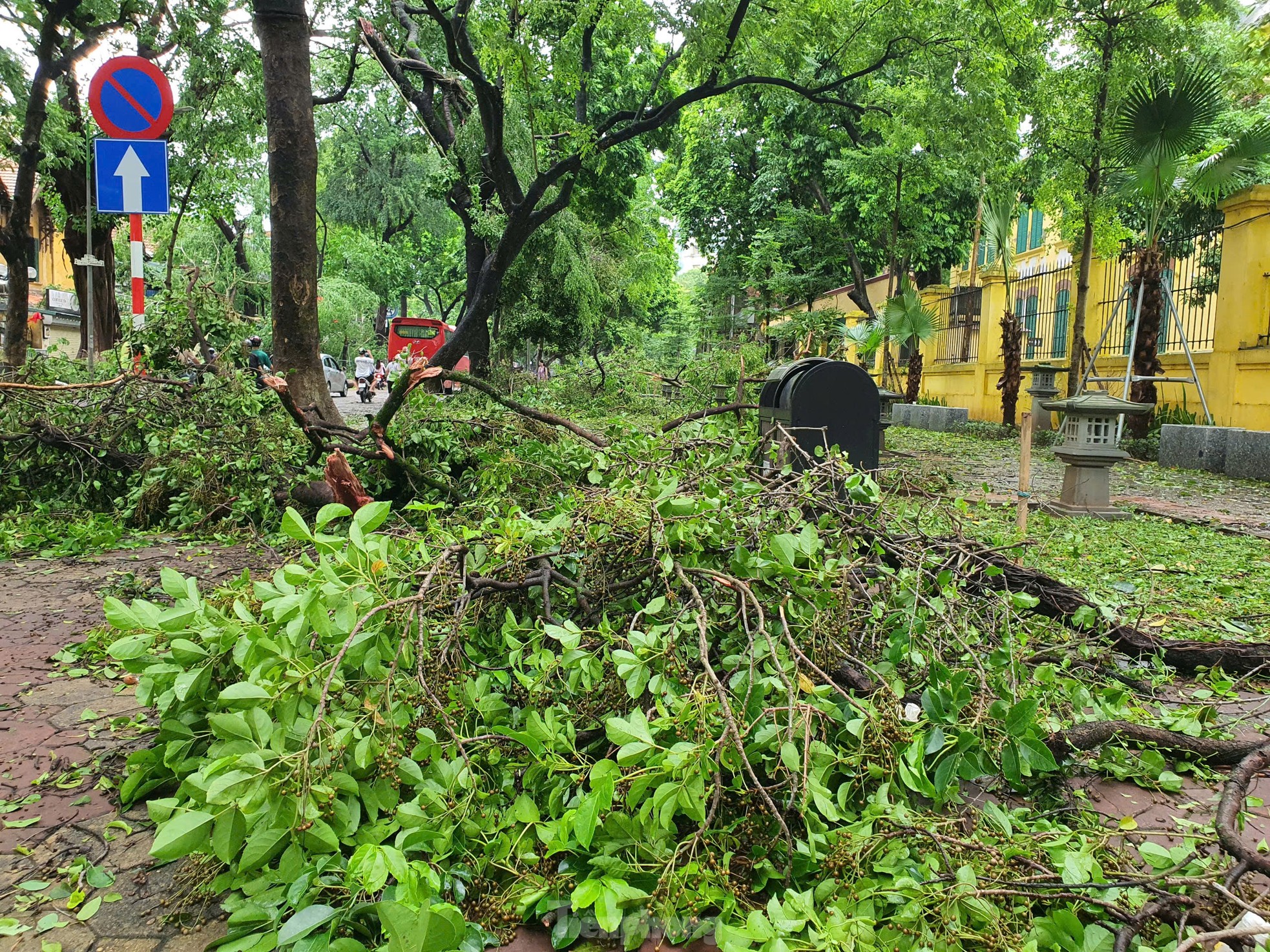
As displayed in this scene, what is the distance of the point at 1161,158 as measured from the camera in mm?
11023

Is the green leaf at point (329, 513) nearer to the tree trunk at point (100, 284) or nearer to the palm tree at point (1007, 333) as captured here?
the tree trunk at point (100, 284)

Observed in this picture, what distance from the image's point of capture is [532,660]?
7.52 feet

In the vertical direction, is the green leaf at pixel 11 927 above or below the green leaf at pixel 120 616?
below

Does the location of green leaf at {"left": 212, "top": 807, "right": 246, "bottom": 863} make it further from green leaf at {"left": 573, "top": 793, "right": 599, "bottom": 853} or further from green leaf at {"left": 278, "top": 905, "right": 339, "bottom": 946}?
green leaf at {"left": 573, "top": 793, "right": 599, "bottom": 853}

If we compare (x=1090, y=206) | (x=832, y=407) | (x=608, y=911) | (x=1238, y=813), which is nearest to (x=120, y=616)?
(x=608, y=911)

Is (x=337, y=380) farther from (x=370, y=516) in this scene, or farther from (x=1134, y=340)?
(x=370, y=516)

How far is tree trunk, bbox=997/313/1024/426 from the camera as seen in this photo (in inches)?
651

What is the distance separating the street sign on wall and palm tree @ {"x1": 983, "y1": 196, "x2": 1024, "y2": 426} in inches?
570

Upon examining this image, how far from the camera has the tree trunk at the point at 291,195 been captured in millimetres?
6547

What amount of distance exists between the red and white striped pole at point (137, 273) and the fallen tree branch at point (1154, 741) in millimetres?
7056

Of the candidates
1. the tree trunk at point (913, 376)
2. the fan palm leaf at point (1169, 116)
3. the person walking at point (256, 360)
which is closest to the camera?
the person walking at point (256, 360)

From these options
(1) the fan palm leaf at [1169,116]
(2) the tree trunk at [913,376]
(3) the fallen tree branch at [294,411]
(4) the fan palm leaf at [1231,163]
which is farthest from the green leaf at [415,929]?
(2) the tree trunk at [913,376]

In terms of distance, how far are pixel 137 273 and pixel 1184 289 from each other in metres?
14.1

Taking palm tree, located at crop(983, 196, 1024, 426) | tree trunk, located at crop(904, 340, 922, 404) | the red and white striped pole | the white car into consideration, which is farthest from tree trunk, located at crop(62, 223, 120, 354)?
the white car
